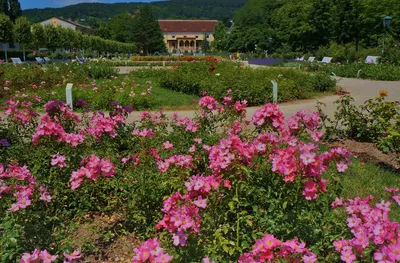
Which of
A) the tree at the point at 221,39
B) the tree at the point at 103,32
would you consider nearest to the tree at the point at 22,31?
the tree at the point at 221,39

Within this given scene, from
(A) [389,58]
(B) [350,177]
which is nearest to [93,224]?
(B) [350,177]

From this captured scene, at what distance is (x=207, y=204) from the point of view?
86.4 inches

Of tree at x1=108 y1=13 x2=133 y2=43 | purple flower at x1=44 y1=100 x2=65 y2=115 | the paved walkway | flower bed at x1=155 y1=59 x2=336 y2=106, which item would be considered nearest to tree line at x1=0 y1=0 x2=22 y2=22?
tree at x1=108 y1=13 x2=133 y2=43

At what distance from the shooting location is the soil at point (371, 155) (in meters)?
4.81

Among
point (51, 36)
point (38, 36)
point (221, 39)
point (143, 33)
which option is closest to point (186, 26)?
point (143, 33)

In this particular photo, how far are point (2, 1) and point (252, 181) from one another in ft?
295

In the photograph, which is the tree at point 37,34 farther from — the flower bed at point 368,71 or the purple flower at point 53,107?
the purple flower at point 53,107

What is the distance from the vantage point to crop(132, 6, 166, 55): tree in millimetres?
88625

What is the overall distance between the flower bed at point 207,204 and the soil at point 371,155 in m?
2.19

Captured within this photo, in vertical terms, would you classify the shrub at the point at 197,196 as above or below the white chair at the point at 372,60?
below

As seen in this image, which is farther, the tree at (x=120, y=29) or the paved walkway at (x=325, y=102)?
the tree at (x=120, y=29)

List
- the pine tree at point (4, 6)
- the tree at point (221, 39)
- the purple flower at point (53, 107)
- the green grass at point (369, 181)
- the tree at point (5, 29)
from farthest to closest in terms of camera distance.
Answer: the tree at point (221, 39) → the pine tree at point (4, 6) → the tree at point (5, 29) → the purple flower at point (53, 107) → the green grass at point (369, 181)

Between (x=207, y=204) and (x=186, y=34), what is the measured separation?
125 m

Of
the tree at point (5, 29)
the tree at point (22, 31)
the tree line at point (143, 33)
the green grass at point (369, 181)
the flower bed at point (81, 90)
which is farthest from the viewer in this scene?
the tree line at point (143, 33)
